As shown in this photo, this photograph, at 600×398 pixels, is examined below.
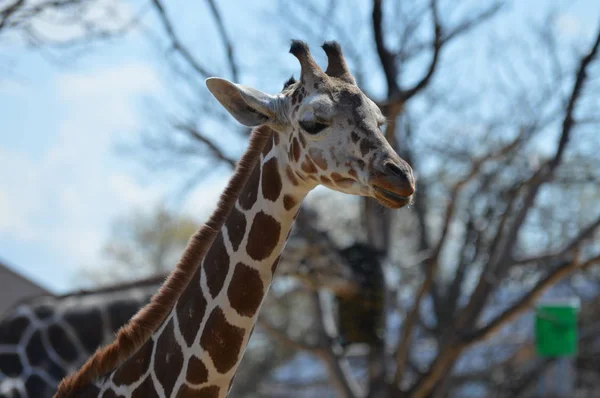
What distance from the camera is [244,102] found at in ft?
13.2

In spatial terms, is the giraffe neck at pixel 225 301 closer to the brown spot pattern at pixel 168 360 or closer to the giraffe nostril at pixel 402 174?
the brown spot pattern at pixel 168 360

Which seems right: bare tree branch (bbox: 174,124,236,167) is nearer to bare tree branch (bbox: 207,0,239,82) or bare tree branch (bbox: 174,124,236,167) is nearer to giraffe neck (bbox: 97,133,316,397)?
bare tree branch (bbox: 207,0,239,82)

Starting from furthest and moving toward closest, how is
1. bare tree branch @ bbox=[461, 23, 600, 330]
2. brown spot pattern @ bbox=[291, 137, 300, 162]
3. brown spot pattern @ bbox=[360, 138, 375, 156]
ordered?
bare tree branch @ bbox=[461, 23, 600, 330], brown spot pattern @ bbox=[291, 137, 300, 162], brown spot pattern @ bbox=[360, 138, 375, 156]

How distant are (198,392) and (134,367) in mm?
365

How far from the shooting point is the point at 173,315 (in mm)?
4105

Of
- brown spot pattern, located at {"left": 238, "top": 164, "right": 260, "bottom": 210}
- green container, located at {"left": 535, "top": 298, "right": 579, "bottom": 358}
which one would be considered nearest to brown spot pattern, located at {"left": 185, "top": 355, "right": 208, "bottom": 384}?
brown spot pattern, located at {"left": 238, "top": 164, "right": 260, "bottom": 210}

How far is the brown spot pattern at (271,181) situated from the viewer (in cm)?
404

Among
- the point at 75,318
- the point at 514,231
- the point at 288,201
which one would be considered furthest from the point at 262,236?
the point at 514,231

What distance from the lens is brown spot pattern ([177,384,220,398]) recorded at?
3.90 m

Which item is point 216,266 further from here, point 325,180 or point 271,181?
point 325,180

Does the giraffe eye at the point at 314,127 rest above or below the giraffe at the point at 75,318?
above

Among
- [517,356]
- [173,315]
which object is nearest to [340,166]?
[173,315]

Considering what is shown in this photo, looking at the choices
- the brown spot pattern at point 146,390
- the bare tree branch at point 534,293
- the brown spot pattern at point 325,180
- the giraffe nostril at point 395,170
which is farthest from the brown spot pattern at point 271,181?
the bare tree branch at point 534,293

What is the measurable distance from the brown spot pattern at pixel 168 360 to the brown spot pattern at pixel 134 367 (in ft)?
0.21
